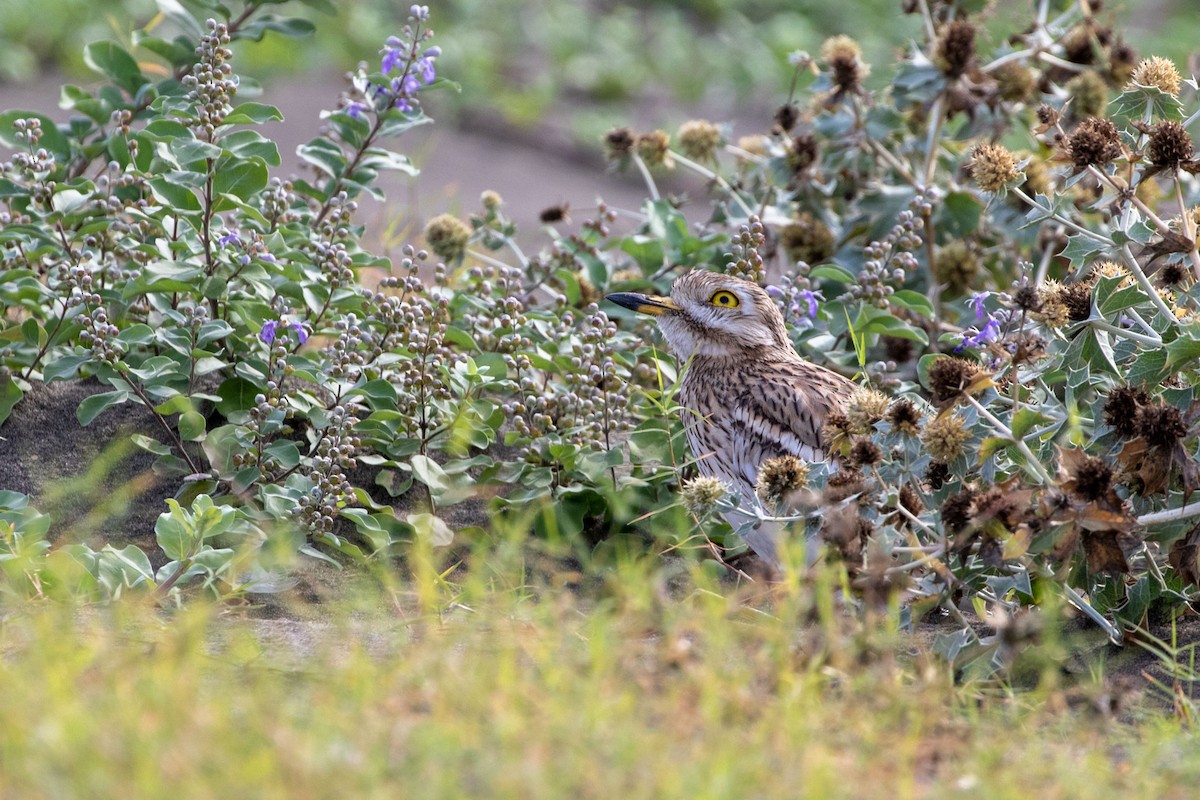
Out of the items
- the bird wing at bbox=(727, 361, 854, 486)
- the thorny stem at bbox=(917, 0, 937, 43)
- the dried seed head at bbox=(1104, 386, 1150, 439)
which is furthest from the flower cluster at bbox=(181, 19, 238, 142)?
the thorny stem at bbox=(917, 0, 937, 43)

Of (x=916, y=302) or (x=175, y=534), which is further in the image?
(x=916, y=302)

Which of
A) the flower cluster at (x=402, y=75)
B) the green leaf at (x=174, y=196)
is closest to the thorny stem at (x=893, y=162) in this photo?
the flower cluster at (x=402, y=75)

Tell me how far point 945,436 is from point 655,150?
267cm

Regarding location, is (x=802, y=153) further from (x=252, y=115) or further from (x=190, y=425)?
(x=190, y=425)

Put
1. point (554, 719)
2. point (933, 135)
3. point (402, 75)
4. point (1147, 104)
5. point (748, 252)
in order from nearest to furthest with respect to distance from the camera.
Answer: point (554, 719), point (1147, 104), point (402, 75), point (748, 252), point (933, 135)

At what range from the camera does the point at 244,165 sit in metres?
4.25

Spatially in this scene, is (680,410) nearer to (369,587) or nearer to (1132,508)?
(369,587)

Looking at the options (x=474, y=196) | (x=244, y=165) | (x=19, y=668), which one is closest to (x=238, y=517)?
(x=244, y=165)

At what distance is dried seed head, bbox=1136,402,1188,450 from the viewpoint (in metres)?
3.34

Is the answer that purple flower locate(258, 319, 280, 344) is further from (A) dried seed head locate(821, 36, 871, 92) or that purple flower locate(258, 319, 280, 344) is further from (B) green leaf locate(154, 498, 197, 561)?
(A) dried seed head locate(821, 36, 871, 92)

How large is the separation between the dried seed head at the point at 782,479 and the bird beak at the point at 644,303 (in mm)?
1325

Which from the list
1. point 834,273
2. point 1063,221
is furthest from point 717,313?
point 1063,221

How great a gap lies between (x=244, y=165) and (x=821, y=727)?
2.52 metres

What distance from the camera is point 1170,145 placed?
11.7 feet
